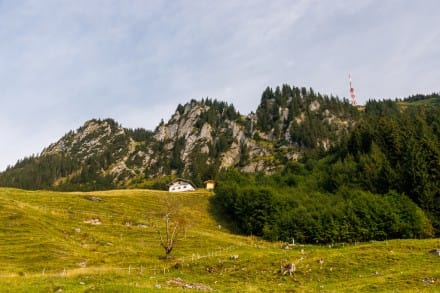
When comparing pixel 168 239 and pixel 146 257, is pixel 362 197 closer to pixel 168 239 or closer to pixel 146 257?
pixel 168 239

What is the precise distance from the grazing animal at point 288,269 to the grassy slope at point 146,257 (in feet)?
Answer: 2.41

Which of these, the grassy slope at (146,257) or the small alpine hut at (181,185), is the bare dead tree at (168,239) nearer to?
the grassy slope at (146,257)

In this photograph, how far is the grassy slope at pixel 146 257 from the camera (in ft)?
103

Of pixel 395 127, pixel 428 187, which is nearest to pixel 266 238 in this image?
pixel 428 187

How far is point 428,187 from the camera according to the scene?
297 ft

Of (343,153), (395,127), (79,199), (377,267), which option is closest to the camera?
(377,267)

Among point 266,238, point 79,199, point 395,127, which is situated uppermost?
point 395,127

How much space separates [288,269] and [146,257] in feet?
95.7

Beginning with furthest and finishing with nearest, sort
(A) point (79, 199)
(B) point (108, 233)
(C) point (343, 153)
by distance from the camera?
(C) point (343, 153) → (A) point (79, 199) → (B) point (108, 233)

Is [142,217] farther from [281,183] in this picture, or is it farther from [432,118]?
[432,118]

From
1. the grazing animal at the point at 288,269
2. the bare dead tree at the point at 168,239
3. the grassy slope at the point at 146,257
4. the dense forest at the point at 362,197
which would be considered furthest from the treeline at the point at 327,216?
the grazing animal at the point at 288,269

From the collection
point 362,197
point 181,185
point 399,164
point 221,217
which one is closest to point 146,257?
point 221,217

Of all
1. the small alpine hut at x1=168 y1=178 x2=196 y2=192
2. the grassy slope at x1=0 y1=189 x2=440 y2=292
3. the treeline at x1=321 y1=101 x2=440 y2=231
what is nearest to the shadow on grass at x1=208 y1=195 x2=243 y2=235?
the grassy slope at x1=0 y1=189 x2=440 y2=292

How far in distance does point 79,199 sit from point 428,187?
92.8m
